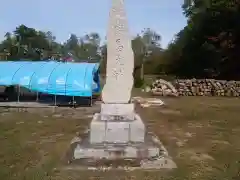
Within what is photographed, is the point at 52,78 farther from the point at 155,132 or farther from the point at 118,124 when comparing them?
the point at 118,124

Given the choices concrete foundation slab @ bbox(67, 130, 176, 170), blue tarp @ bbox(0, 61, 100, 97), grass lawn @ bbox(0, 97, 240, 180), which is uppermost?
blue tarp @ bbox(0, 61, 100, 97)

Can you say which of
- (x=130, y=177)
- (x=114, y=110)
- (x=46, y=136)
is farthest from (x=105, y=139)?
(x=46, y=136)

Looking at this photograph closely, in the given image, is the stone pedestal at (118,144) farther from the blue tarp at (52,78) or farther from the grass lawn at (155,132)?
the blue tarp at (52,78)

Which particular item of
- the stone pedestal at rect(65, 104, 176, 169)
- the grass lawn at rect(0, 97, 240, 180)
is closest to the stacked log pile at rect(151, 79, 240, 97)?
the grass lawn at rect(0, 97, 240, 180)

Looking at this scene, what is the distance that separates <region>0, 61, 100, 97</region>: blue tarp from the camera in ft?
40.6

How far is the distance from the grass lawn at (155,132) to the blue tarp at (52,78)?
1.16 meters

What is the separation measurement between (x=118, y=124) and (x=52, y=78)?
339 inches

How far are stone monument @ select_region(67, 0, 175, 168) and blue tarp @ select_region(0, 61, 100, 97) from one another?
7.33 meters

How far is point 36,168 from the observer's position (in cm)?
468

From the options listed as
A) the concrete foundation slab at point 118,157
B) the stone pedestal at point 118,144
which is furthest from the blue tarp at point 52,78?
the concrete foundation slab at point 118,157

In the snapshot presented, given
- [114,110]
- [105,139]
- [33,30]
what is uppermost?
[33,30]

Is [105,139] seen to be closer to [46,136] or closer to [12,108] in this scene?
[46,136]

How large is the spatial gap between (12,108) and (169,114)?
22.8 feet

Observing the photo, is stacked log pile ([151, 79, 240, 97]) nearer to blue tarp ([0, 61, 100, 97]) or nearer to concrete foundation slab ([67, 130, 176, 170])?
blue tarp ([0, 61, 100, 97])
